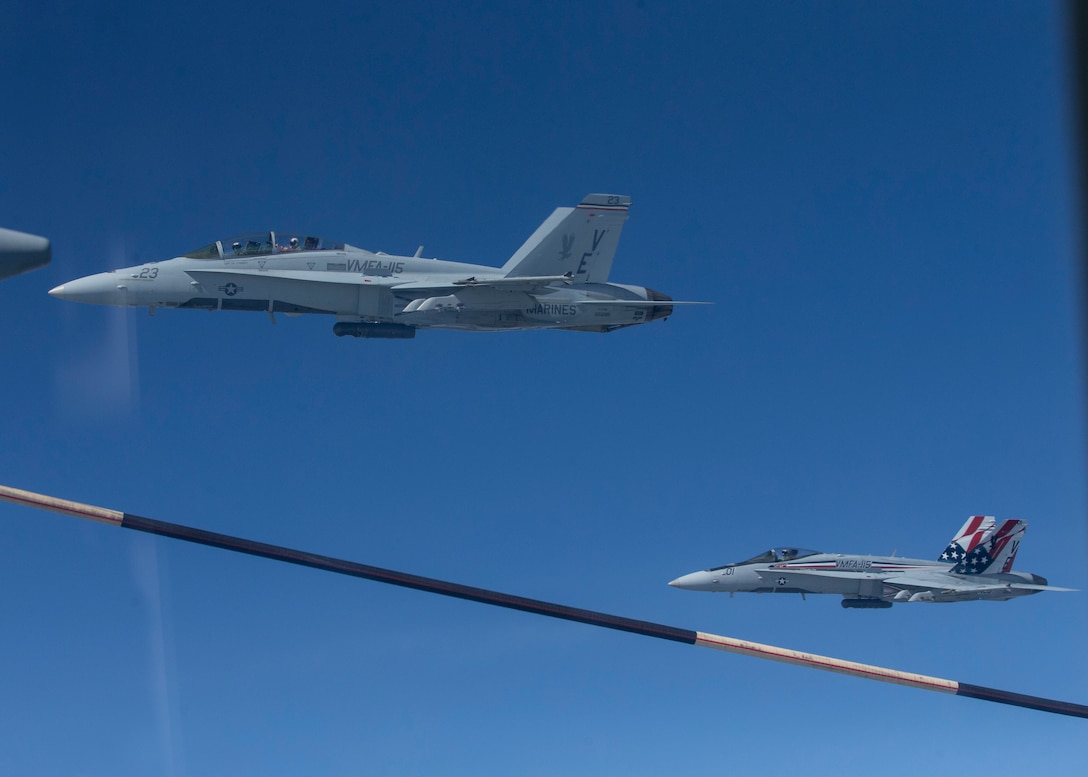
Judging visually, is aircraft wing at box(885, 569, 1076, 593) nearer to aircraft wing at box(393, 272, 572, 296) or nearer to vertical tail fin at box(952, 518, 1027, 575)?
vertical tail fin at box(952, 518, 1027, 575)

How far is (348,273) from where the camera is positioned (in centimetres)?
3006

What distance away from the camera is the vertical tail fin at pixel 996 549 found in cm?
4969

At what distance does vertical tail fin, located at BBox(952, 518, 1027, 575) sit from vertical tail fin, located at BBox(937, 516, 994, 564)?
7.9 inches

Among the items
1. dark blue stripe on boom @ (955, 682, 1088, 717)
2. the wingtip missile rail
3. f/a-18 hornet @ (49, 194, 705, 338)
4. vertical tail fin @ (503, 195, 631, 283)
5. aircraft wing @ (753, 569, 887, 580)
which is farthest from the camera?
aircraft wing @ (753, 569, 887, 580)

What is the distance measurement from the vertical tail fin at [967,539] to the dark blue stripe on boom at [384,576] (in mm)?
45451

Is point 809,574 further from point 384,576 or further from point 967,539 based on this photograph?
point 384,576

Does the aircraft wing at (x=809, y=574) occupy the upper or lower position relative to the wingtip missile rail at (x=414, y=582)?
lower

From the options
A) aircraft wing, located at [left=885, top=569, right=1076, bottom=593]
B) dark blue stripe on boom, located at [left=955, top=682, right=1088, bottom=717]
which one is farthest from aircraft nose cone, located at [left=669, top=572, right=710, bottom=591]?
dark blue stripe on boom, located at [left=955, top=682, right=1088, bottom=717]

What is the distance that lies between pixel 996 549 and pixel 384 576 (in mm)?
48445

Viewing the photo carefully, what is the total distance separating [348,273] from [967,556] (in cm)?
3669

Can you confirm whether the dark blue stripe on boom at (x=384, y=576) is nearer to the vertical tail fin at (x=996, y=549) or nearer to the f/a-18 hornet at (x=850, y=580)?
the f/a-18 hornet at (x=850, y=580)

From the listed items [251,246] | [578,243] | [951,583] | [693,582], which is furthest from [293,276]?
[951,583]

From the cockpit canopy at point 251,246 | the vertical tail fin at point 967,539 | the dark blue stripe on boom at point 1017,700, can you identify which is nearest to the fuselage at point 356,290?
the cockpit canopy at point 251,246

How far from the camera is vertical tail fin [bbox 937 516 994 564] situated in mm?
50062
